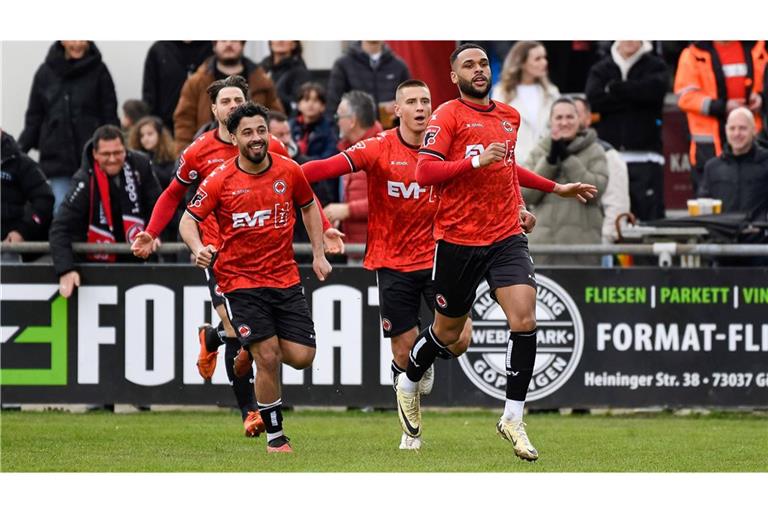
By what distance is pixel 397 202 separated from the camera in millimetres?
12102

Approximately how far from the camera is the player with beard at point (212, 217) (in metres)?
12.1

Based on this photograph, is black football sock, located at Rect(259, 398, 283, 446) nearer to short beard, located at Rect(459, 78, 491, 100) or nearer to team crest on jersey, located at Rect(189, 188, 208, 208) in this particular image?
team crest on jersey, located at Rect(189, 188, 208, 208)

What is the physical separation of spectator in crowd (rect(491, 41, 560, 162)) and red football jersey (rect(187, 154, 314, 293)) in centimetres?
481

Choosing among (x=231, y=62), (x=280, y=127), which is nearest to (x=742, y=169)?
(x=280, y=127)

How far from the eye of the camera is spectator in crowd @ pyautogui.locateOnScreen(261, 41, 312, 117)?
17.0 m

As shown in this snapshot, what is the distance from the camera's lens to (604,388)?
48.0 ft

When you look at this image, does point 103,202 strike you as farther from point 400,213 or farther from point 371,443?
point 371,443

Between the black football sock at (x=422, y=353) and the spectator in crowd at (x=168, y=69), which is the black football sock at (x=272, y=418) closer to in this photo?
the black football sock at (x=422, y=353)

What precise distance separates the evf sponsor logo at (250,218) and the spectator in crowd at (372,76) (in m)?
5.05

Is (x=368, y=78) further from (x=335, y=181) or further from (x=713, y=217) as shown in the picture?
(x=713, y=217)

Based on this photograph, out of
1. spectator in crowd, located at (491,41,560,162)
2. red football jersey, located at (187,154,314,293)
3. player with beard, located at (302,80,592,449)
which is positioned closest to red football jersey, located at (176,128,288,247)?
player with beard, located at (302,80,592,449)

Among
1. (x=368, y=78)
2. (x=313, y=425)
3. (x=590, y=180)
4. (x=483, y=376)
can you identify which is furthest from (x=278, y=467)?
(x=368, y=78)

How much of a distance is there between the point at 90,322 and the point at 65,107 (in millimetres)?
2763

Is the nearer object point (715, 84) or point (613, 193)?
point (613, 193)
